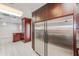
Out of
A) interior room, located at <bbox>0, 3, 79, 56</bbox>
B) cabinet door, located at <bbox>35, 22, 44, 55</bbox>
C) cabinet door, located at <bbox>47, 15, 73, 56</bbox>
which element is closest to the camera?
cabinet door, located at <bbox>47, 15, 73, 56</bbox>

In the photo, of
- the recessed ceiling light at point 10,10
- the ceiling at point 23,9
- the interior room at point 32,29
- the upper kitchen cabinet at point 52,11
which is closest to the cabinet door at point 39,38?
the interior room at point 32,29

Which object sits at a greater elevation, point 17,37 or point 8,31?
point 8,31

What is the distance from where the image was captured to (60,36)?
213 cm

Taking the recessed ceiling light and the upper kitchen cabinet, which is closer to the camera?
the upper kitchen cabinet

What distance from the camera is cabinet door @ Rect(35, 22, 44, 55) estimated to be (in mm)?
2322

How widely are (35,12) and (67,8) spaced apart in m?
0.65

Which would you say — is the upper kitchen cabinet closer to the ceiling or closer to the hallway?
the ceiling

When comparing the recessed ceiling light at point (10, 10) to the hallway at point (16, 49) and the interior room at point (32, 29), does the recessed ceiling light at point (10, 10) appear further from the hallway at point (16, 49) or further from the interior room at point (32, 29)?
the hallway at point (16, 49)

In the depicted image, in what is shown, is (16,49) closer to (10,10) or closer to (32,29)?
(32,29)

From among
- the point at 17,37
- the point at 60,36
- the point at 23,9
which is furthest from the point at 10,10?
the point at 60,36

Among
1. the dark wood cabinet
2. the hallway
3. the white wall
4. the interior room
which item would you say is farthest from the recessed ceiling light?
the hallway

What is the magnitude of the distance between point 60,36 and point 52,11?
21.0 inches

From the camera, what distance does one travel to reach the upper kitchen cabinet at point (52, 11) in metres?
2.03

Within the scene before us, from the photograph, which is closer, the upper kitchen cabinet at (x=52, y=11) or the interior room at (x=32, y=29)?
the upper kitchen cabinet at (x=52, y=11)
